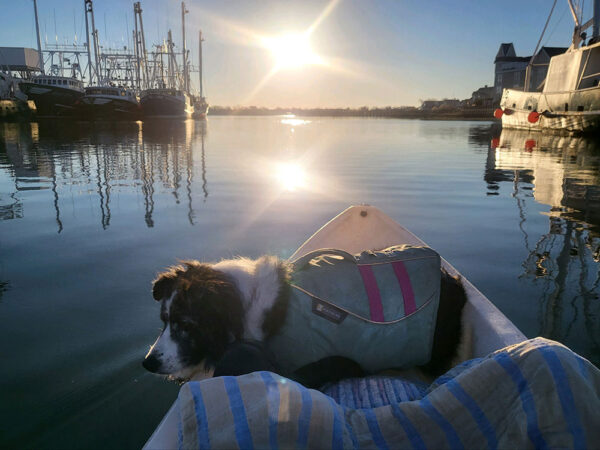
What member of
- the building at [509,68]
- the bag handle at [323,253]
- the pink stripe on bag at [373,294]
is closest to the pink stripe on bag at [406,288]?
the pink stripe on bag at [373,294]

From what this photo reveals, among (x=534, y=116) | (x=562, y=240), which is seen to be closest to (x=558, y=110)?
(x=534, y=116)

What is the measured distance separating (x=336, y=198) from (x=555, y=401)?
855cm

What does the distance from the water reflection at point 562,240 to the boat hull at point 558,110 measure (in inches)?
431

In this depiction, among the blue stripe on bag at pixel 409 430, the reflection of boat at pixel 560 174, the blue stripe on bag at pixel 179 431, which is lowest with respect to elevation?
the reflection of boat at pixel 560 174

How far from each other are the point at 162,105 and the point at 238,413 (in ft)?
197

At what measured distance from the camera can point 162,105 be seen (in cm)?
5659

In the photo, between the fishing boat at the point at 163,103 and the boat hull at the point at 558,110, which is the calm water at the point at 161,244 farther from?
the fishing boat at the point at 163,103

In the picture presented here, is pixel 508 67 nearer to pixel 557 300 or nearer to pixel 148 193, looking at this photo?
pixel 148 193

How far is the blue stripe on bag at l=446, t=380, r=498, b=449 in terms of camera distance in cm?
168

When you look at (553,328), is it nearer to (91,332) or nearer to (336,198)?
(91,332)

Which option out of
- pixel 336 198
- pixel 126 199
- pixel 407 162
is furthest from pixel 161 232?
pixel 407 162

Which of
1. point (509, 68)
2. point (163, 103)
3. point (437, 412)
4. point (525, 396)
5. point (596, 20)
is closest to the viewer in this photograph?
point (525, 396)

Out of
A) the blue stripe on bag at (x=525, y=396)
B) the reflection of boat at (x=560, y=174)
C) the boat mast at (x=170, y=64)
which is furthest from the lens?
the boat mast at (x=170, y=64)

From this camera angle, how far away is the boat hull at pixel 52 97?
151 feet
